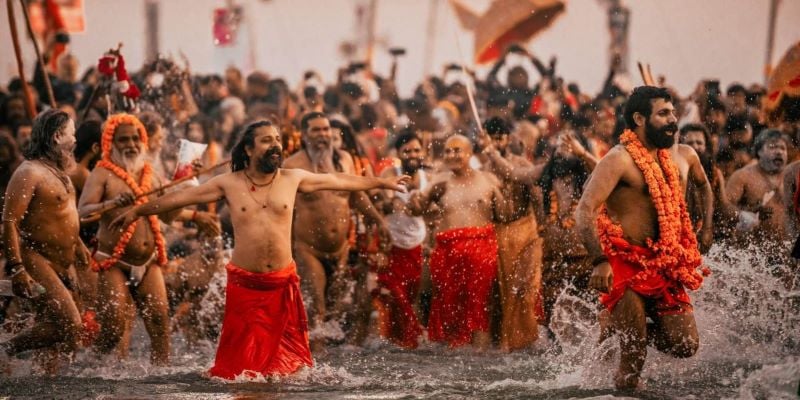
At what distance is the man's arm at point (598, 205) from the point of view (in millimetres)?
7359

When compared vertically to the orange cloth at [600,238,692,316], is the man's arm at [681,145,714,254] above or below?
above

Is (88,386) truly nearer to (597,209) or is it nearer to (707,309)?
(597,209)

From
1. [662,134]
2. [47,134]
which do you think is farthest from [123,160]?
[662,134]

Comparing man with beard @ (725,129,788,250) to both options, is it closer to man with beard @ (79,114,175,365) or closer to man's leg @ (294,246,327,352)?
man's leg @ (294,246,327,352)

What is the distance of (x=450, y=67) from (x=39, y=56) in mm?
7908

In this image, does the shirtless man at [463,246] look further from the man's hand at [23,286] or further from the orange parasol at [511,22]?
the orange parasol at [511,22]

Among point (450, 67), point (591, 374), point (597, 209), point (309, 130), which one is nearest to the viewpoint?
point (597, 209)

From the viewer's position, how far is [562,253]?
35.7 ft

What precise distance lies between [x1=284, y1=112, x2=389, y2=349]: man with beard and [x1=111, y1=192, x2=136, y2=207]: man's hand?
194cm

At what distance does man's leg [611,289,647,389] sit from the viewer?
746cm

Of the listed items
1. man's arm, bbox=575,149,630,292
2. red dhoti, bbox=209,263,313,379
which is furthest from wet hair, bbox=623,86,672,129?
red dhoti, bbox=209,263,313,379

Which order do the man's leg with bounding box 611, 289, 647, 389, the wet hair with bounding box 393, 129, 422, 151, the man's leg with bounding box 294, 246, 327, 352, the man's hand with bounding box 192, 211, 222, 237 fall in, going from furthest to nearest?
the wet hair with bounding box 393, 129, 422, 151 < the man's leg with bounding box 294, 246, 327, 352 < the man's hand with bounding box 192, 211, 222, 237 < the man's leg with bounding box 611, 289, 647, 389

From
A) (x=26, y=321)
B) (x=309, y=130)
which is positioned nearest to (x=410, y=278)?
(x=309, y=130)

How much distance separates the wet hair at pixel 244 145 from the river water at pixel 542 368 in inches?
52.8
